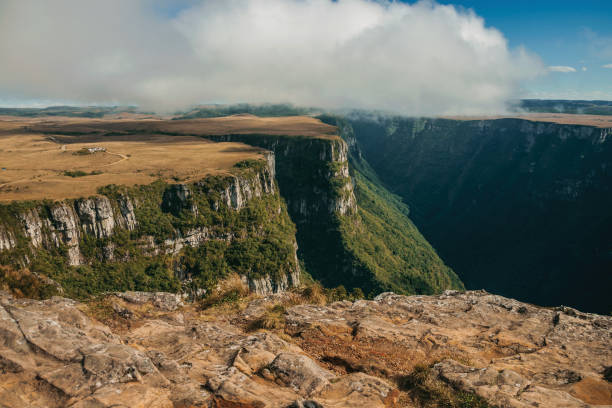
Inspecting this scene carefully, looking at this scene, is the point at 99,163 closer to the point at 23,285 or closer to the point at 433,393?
the point at 23,285

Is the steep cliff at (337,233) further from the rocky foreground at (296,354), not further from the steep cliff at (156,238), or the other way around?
the rocky foreground at (296,354)

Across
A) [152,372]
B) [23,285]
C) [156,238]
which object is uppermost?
[152,372]

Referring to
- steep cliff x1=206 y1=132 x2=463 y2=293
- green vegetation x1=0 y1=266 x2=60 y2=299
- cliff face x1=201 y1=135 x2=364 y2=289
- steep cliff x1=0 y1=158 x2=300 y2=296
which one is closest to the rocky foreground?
green vegetation x1=0 y1=266 x2=60 y2=299

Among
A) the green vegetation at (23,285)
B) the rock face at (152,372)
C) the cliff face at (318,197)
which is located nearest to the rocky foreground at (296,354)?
the rock face at (152,372)

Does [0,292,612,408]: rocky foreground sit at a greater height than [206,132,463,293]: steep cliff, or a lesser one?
greater

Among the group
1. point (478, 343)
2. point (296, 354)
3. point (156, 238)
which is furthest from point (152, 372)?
point (156, 238)

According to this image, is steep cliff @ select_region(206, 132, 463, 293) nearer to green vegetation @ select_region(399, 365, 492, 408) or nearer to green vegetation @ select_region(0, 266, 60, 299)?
green vegetation @ select_region(0, 266, 60, 299)
